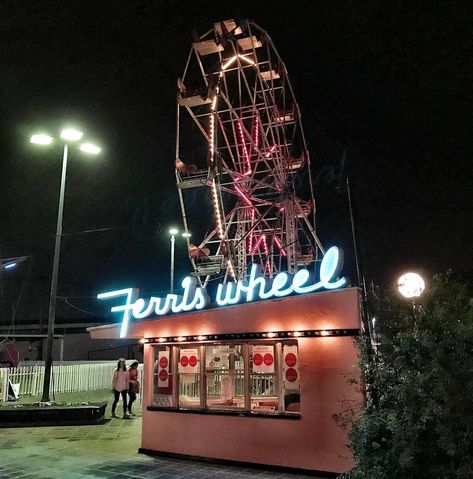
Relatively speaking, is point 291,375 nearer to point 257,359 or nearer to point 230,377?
point 257,359

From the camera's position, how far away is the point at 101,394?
20.7m

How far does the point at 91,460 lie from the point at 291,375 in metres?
4.48

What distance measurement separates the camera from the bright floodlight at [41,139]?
Result: 1388cm

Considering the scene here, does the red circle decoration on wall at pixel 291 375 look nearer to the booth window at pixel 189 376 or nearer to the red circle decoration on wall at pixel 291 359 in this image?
the red circle decoration on wall at pixel 291 359

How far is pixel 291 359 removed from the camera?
29.5ft

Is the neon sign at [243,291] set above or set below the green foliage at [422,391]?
above

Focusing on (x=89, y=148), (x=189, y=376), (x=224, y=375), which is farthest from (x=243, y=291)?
(x=89, y=148)

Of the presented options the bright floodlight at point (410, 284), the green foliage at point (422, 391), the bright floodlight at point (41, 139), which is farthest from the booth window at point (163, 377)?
the bright floodlight at point (41, 139)

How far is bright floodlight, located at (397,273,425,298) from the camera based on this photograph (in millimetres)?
6767

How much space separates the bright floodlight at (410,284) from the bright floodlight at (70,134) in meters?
11.1

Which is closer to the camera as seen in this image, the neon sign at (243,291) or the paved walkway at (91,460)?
the paved walkway at (91,460)

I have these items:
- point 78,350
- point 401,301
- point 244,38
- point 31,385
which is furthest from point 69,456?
point 78,350

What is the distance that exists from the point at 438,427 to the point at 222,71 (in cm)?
1764

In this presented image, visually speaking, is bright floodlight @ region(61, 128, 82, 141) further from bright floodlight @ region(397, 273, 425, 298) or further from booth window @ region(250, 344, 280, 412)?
bright floodlight @ region(397, 273, 425, 298)
